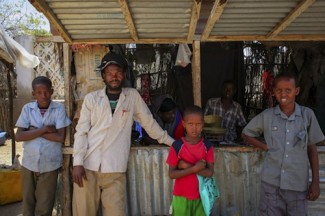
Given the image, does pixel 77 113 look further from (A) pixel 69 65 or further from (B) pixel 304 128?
(B) pixel 304 128

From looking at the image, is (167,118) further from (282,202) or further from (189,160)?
(282,202)

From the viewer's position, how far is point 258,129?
11.0 ft

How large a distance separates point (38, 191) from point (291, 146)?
2653mm

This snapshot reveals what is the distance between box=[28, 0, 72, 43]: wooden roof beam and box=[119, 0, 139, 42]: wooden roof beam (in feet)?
2.23

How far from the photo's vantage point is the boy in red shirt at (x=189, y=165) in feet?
9.83

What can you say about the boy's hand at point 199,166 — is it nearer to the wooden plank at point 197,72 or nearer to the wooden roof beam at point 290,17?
the wooden plank at point 197,72

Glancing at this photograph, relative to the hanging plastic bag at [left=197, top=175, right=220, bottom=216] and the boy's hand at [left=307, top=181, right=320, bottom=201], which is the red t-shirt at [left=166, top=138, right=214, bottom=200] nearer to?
the hanging plastic bag at [left=197, top=175, right=220, bottom=216]

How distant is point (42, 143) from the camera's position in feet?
12.2

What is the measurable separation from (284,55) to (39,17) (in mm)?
13960

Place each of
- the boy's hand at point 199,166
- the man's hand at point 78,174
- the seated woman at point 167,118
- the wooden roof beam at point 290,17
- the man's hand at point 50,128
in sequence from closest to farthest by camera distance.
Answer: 1. the boy's hand at point 199,166
2. the wooden roof beam at point 290,17
3. the man's hand at point 78,174
4. the man's hand at point 50,128
5. the seated woman at point 167,118

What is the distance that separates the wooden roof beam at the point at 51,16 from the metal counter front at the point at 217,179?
143 cm

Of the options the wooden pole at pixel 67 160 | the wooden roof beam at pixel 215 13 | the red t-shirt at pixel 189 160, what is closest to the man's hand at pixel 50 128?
the wooden pole at pixel 67 160

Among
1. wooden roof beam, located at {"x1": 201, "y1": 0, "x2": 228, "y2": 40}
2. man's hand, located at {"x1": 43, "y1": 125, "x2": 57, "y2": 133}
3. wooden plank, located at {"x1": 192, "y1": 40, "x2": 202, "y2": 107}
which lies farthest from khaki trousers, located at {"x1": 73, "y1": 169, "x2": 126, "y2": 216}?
wooden roof beam, located at {"x1": 201, "y1": 0, "x2": 228, "y2": 40}

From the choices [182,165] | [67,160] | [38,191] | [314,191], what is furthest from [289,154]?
[38,191]
